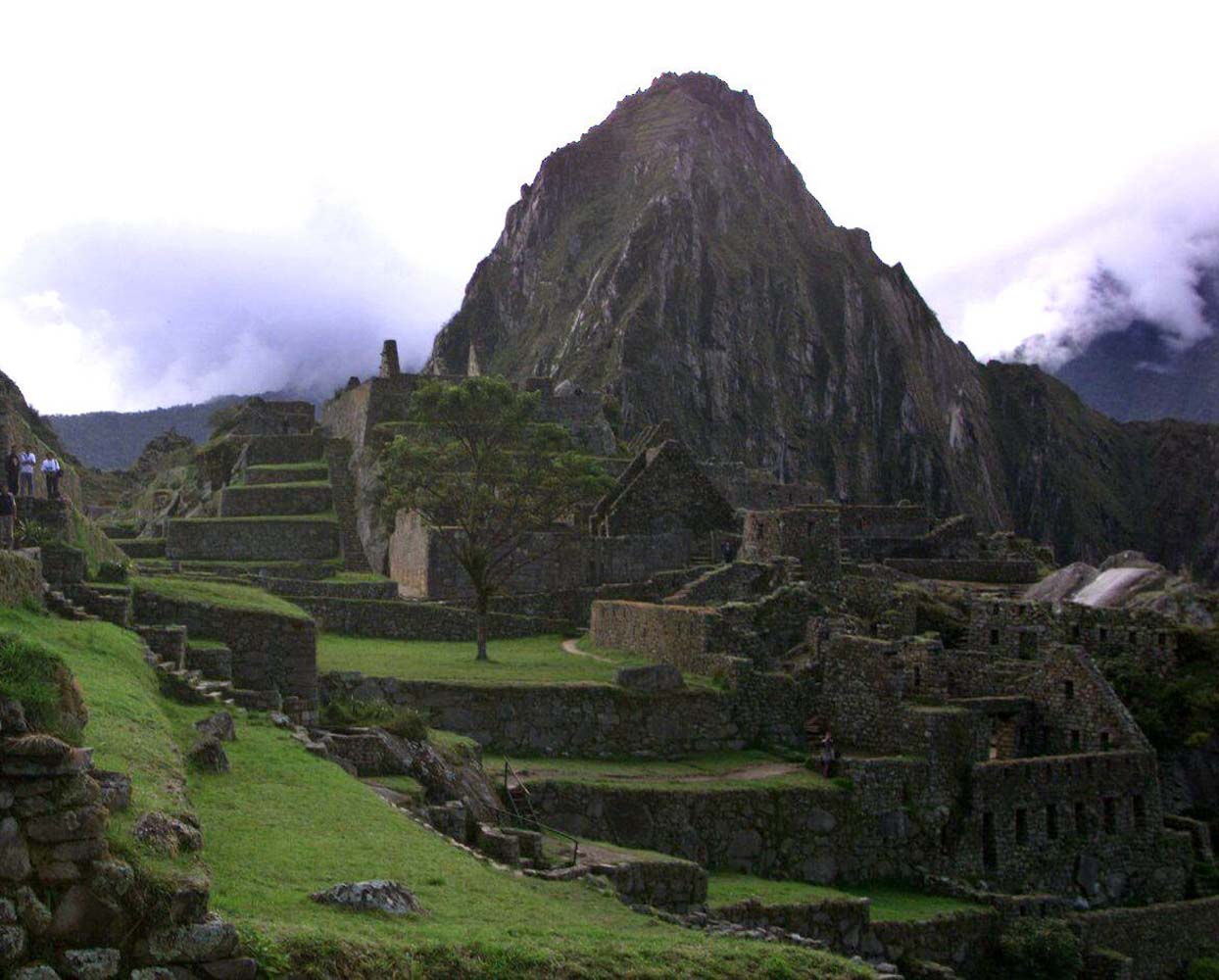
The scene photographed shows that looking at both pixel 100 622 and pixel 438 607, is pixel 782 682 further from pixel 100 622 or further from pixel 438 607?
pixel 100 622

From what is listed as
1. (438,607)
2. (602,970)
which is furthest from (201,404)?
(602,970)

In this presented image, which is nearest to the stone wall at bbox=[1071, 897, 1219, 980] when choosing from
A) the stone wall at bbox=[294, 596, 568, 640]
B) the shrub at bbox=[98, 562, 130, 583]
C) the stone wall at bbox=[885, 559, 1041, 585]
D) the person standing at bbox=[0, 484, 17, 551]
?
the stone wall at bbox=[294, 596, 568, 640]

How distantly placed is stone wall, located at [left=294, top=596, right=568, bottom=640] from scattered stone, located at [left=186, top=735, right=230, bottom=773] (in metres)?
17.1

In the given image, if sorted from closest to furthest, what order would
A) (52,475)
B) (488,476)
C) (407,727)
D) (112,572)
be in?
(407,727), (112,572), (52,475), (488,476)

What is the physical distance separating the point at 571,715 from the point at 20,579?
9941 mm

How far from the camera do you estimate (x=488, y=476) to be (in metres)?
36.4

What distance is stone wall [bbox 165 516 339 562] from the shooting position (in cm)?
4272

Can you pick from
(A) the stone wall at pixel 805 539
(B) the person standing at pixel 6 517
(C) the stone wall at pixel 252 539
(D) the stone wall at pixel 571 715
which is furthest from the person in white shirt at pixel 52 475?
(C) the stone wall at pixel 252 539

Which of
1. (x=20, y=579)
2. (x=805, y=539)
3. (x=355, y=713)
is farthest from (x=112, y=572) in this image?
(x=805, y=539)

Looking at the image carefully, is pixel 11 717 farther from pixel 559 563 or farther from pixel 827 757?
pixel 559 563

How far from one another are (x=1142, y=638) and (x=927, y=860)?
8.68m

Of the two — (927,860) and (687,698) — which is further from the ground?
(687,698)

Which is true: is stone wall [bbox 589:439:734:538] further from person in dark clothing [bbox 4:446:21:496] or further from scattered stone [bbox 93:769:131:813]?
scattered stone [bbox 93:769:131:813]

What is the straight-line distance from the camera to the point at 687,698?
24812mm
